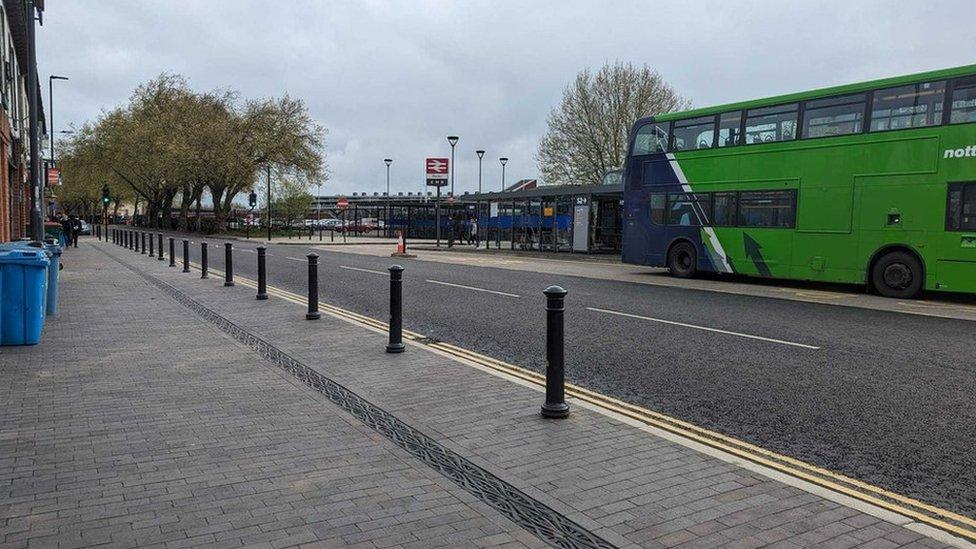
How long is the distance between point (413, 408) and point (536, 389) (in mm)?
1242

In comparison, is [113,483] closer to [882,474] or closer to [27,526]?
[27,526]

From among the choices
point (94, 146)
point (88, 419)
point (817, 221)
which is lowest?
point (88, 419)

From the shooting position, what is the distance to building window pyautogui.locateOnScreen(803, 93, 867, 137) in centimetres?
1476

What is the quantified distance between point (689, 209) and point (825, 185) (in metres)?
3.82

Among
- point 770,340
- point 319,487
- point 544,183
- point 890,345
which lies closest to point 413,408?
point 319,487

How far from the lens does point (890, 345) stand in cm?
855

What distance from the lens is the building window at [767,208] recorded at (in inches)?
634

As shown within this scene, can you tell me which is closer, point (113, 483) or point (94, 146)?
point (113, 483)

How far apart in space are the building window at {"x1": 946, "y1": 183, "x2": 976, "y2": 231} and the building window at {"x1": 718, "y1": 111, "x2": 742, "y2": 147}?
4.98 m

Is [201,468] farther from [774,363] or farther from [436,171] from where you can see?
[436,171]

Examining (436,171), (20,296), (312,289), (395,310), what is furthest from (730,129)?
(436,171)

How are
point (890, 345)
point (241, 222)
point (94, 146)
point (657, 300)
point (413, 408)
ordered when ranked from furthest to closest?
point (241, 222)
point (94, 146)
point (657, 300)
point (890, 345)
point (413, 408)

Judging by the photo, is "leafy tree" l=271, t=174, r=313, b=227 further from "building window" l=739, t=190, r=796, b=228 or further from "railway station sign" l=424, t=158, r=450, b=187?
"building window" l=739, t=190, r=796, b=228

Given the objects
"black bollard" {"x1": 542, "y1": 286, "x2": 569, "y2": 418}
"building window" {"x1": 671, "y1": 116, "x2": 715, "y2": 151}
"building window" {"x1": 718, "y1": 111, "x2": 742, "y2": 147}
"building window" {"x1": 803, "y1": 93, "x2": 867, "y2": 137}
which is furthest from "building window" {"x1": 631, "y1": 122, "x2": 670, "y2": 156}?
"black bollard" {"x1": 542, "y1": 286, "x2": 569, "y2": 418}
